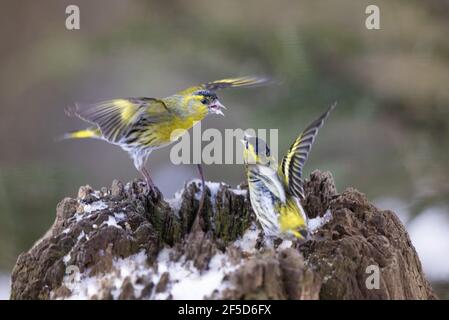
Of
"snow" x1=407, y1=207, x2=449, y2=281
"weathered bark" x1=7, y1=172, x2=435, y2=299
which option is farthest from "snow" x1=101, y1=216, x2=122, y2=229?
"snow" x1=407, y1=207, x2=449, y2=281

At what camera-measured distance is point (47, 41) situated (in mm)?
3062

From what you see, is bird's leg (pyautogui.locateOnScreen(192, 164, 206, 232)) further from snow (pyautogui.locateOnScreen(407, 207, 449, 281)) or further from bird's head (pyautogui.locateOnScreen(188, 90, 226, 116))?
snow (pyautogui.locateOnScreen(407, 207, 449, 281))

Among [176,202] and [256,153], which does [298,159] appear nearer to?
[256,153]

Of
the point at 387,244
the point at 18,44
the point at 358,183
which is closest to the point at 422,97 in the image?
the point at 358,183

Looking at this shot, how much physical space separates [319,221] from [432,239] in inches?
51.7

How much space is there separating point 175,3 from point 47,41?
0.64m

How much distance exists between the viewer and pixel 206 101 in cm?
204

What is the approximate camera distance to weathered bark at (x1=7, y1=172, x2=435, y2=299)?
4.45 ft

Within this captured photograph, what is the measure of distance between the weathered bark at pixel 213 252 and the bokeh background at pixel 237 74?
1.18 meters

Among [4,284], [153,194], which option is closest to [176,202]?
[153,194]

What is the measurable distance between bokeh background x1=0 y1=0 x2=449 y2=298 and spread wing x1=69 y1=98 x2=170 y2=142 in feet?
3.09

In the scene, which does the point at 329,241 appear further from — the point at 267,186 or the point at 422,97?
the point at 422,97

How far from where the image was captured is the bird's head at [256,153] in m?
1.88

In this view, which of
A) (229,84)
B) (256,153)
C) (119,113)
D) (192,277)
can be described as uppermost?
(229,84)
